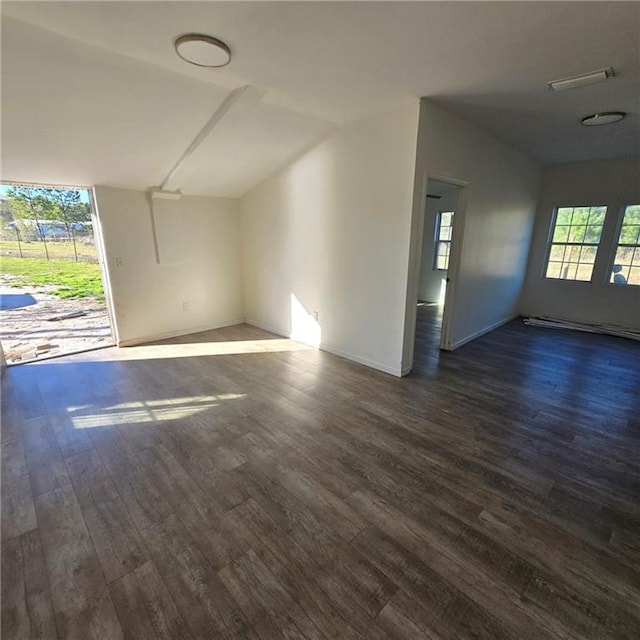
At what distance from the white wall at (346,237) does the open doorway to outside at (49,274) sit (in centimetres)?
228

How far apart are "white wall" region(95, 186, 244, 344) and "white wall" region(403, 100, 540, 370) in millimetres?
3237

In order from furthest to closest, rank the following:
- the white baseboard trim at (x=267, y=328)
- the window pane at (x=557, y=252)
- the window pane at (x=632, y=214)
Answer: the window pane at (x=557, y=252) → the window pane at (x=632, y=214) → the white baseboard trim at (x=267, y=328)

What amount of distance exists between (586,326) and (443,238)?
308 cm

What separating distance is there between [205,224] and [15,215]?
7.04ft

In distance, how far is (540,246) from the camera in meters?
5.95

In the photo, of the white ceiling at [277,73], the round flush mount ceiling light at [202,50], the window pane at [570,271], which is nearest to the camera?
the white ceiling at [277,73]

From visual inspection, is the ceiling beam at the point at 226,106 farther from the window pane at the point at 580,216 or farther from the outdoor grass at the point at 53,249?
the window pane at the point at 580,216

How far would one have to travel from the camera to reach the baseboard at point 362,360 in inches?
140

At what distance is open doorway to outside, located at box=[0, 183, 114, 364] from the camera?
3746 mm

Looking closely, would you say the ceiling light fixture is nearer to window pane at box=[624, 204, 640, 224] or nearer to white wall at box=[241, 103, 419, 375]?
white wall at box=[241, 103, 419, 375]

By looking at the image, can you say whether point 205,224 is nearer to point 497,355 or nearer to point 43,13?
point 43,13

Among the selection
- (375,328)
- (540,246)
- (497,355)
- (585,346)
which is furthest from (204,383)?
(540,246)

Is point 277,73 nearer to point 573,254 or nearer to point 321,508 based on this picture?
point 321,508

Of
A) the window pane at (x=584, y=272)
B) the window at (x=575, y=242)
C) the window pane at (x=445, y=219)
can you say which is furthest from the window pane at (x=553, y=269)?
the window pane at (x=445, y=219)
